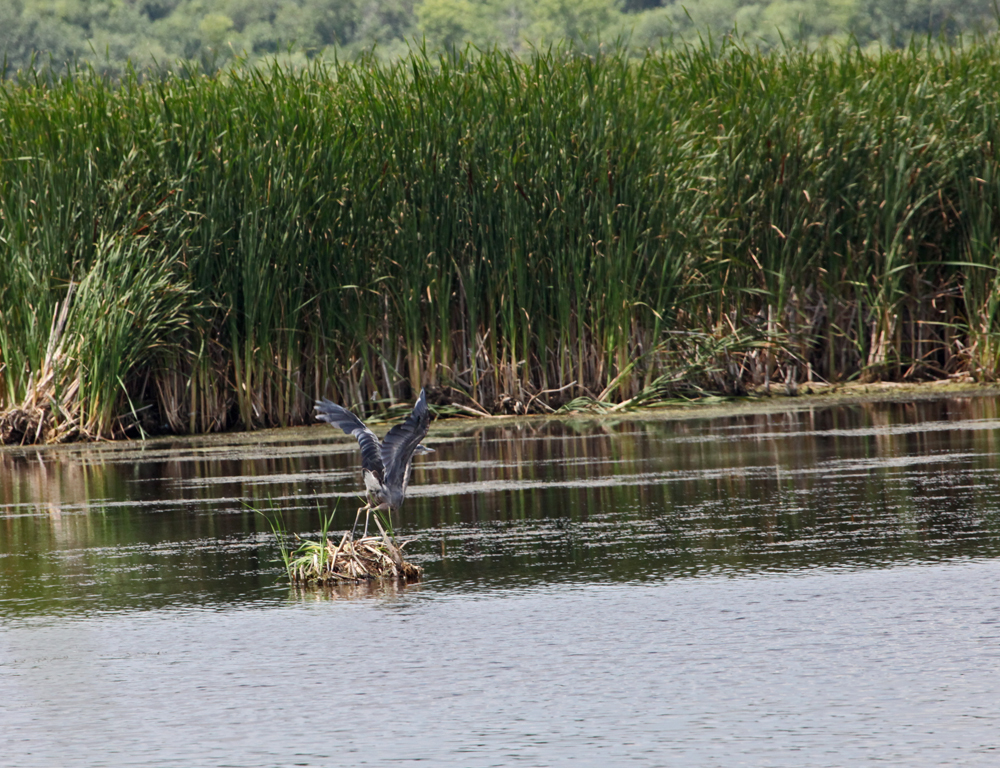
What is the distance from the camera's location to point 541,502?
862 cm

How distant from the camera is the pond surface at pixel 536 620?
4191 mm

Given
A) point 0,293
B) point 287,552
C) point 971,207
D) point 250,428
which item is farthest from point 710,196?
point 287,552

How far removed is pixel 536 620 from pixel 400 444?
3.62 ft

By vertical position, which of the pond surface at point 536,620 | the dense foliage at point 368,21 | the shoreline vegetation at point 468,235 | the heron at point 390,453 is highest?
the dense foliage at point 368,21

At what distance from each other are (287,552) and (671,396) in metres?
7.26

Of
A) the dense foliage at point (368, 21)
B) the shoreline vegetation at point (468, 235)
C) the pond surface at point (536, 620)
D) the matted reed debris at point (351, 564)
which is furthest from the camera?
the dense foliage at point (368, 21)

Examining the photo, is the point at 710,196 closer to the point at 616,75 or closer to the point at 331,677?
the point at 616,75

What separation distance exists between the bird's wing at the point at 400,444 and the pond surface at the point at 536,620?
1.44ft

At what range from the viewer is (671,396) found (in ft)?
46.3

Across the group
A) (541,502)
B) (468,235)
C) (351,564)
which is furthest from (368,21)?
(351,564)

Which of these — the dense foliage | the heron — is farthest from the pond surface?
the dense foliage

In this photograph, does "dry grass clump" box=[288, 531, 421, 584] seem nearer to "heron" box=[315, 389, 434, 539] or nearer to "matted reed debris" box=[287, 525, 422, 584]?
"matted reed debris" box=[287, 525, 422, 584]

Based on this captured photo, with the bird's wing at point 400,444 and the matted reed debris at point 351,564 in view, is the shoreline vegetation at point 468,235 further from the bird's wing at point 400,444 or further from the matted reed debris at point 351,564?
the bird's wing at point 400,444

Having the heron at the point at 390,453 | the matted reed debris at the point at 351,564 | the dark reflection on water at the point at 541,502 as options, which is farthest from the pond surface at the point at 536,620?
the heron at the point at 390,453
